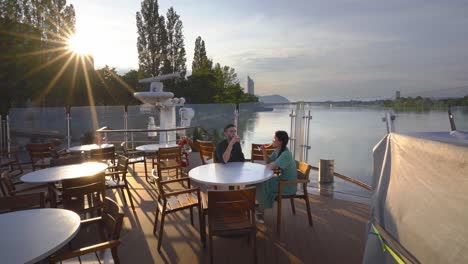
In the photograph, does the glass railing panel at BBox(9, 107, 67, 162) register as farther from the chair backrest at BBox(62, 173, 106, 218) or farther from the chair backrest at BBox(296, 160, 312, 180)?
the chair backrest at BBox(296, 160, 312, 180)

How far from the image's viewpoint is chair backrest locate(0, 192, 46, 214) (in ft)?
7.70

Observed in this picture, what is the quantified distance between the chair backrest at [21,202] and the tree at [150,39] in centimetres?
2700

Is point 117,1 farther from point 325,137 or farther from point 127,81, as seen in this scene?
point 127,81

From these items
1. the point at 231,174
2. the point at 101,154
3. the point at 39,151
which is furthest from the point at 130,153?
the point at 231,174

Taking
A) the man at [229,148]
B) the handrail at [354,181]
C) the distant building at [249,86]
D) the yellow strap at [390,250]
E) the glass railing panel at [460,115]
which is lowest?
the handrail at [354,181]

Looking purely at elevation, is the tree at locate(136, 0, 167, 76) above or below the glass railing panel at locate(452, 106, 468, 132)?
above

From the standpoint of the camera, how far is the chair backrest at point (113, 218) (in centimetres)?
184

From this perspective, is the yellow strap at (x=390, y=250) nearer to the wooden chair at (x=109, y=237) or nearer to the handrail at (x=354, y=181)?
the wooden chair at (x=109, y=237)

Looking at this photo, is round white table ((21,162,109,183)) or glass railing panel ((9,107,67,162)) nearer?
round white table ((21,162,109,183))

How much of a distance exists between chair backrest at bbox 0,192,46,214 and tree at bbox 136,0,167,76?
88.6ft

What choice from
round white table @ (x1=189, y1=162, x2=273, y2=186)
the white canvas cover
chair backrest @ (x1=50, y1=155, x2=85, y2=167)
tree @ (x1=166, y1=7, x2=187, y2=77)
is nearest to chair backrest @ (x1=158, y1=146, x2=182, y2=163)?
chair backrest @ (x1=50, y1=155, x2=85, y2=167)

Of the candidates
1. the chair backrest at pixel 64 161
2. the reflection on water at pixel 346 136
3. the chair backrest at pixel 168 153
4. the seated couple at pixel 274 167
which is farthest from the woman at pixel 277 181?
the chair backrest at pixel 64 161

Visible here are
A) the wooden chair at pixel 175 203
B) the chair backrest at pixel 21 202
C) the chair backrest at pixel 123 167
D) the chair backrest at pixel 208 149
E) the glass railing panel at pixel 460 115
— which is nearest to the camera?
the chair backrest at pixel 21 202

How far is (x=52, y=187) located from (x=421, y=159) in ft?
11.9
